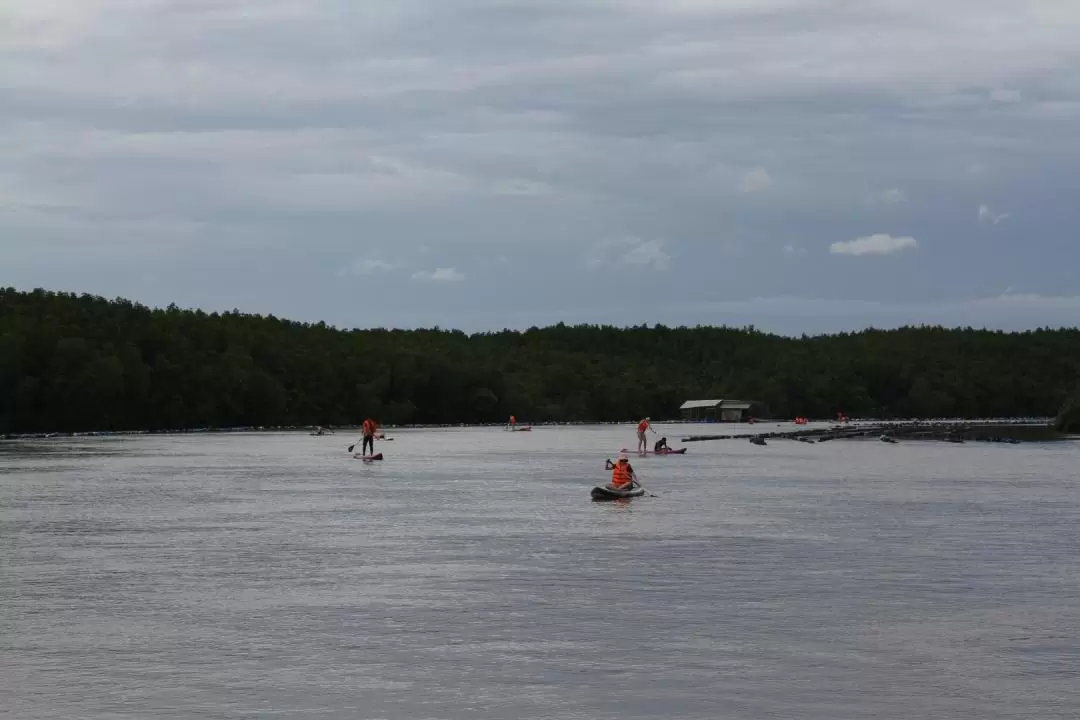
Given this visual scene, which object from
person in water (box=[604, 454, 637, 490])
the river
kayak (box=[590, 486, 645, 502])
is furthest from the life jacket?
the river

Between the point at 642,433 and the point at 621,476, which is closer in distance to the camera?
the point at 621,476

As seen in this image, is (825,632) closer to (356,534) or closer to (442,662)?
(442,662)

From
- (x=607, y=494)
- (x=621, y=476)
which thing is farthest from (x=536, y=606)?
(x=621, y=476)

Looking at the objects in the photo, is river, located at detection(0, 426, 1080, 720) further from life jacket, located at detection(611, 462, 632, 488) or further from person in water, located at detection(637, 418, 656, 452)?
person in water, located at detection(637, 418, 656, 452)

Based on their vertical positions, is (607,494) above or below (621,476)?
below

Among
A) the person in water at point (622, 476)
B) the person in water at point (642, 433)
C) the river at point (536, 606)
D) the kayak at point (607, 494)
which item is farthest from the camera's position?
the person in water at point (642, 433)

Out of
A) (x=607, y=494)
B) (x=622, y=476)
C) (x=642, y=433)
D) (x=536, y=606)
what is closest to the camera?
(x=536, y=606)

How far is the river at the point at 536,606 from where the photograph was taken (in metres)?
18.6

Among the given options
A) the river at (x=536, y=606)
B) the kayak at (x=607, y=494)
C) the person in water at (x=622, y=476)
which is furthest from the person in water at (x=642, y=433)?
the kayak at (x=607, y=494)

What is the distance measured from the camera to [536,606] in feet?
85.3

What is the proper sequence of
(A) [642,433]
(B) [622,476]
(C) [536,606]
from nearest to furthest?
(C) [536,606]
(B) [622,476]
(A) [642,433]

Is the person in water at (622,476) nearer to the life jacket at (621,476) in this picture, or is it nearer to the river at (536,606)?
the life jacket at (621,476)

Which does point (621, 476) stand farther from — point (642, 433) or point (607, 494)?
point (642, 433)

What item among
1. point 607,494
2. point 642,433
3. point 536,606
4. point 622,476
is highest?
point 642,433
